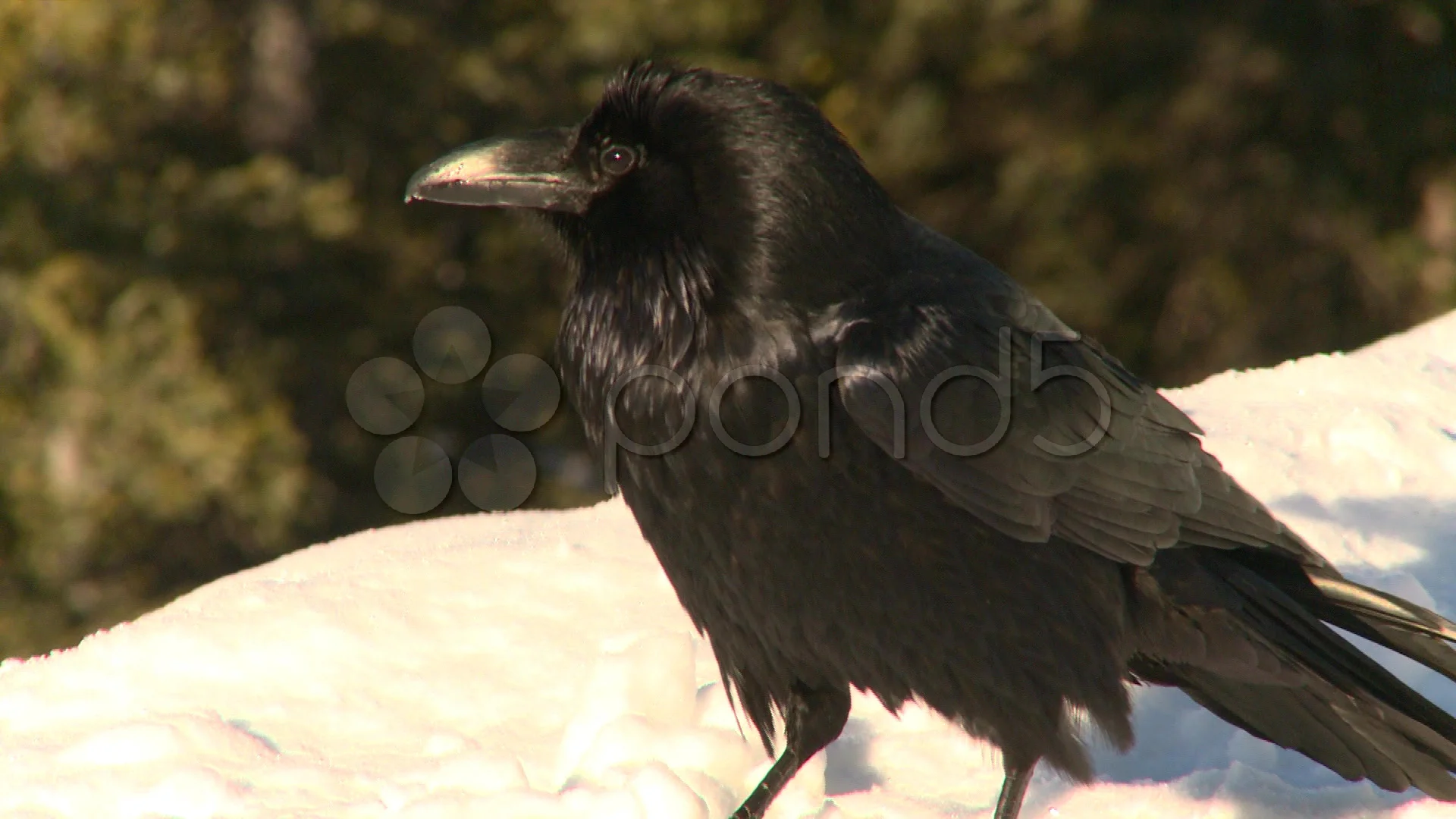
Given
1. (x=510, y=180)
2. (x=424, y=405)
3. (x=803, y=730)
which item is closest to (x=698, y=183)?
(x=510, y=180)

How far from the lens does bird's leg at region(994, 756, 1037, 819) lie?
9.60 ft

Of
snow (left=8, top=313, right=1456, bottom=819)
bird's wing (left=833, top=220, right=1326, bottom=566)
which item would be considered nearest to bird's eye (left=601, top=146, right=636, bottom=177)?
bird's wing (left=833, top=220, right=1326, bottom=566)

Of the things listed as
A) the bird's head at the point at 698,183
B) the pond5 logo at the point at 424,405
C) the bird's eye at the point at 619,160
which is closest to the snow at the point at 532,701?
the bird's head at the point at 698,183

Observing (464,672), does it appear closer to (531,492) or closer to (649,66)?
(649,66)

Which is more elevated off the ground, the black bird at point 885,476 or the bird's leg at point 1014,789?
the black bird at point 885,476

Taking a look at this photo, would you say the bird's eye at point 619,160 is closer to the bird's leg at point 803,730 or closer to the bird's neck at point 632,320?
the bird's neck at point 632,320

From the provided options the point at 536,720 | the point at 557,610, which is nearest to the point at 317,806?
the point at 536,720

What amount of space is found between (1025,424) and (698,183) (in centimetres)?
75

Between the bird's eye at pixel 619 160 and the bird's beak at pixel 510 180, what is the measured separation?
0.19ft

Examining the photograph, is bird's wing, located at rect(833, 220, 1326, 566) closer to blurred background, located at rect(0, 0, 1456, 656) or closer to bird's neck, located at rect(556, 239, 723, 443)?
bird's neck, located at rect(556, 239, 723, 443)

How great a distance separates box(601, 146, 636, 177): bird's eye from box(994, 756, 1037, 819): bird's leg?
1307 millimetres

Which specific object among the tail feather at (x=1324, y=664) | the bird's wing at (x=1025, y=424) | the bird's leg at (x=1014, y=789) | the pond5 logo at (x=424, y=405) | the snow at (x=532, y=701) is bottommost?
the pond5 logo at (x=424, y=405)

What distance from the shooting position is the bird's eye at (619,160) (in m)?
3.05

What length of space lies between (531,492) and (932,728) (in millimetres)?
4670
